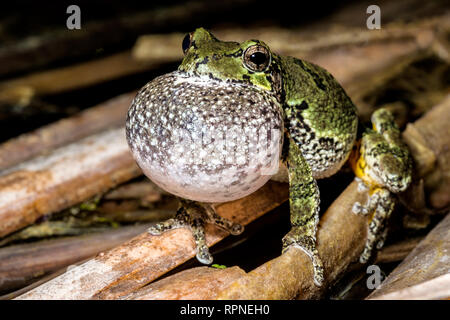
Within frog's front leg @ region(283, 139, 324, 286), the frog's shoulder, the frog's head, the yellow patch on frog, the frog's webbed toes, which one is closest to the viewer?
the frog's head

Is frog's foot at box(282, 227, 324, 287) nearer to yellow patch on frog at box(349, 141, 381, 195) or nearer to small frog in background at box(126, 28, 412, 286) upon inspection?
small frog in background at box(126, 28, 412, 286)

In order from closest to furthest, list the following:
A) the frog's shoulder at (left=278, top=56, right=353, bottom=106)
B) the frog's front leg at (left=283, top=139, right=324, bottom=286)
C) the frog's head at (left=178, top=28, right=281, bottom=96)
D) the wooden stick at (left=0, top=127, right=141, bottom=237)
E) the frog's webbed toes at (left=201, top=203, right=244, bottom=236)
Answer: the frog's head at (left=178, top=28, right=281, bottom=96) < the frog's front leg at (left=283, top=139, right=324, bottom=286) < the frog's shoulder at (left=278, top=56, right=353, bottom=106) < the frog's webbed toes at (left=201, top=203, right=244, bottom=236) < the wooden stick at (left=0, top=127, right=141, bottom=237)

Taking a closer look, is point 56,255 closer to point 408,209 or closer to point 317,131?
point 317,131

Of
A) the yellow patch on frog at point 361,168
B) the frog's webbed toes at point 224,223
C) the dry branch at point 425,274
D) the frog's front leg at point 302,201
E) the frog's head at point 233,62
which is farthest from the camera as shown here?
the yellow patch on frog at point 361,168

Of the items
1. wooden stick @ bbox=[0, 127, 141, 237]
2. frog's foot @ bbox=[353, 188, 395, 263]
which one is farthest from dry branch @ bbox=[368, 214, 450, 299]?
wooden stick @ bbox=[0, 127, 141, 237]

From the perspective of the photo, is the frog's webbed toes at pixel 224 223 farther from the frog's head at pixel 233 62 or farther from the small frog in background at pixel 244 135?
the frog's head at pixel 233 62

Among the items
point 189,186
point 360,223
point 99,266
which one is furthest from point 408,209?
point 99,266

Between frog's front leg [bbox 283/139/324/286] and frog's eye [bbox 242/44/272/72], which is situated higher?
frog's eye [bbox 242/44/272/72]

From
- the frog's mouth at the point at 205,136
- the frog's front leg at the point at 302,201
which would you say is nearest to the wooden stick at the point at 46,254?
the frog's mouth at the point at 205,136
